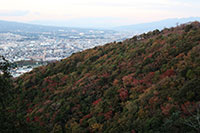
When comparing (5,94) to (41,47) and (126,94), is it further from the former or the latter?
(41,47)

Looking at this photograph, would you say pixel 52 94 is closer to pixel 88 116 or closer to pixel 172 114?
pixel 88 116

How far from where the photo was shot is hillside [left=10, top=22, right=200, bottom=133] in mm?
7148

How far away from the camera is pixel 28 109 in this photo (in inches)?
524

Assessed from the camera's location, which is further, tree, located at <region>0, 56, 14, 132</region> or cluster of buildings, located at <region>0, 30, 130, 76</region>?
cluster of buildings, located at <region>0, 30, 130, 76</region>

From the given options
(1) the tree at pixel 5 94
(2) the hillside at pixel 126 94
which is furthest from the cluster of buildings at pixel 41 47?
(1) the tree at pixel 5 94

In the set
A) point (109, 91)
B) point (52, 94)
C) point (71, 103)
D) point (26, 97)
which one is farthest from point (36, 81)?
point (109, 91)

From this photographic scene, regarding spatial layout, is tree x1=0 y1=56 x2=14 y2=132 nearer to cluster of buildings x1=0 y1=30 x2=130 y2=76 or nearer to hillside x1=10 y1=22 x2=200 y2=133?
hillside x1=10 y1=22 x2=200 y2=133

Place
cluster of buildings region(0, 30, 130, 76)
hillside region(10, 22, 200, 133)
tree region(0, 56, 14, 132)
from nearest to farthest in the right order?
tree region(0, 56, 14, 132)
hillside region(10, 22, 200, 133)
cluster of buildings region(0, 30, 130, 76)

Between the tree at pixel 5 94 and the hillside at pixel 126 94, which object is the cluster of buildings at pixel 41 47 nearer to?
the hillside at pixel 126 94

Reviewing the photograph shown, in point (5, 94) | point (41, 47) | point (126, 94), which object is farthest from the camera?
point (41, 47)

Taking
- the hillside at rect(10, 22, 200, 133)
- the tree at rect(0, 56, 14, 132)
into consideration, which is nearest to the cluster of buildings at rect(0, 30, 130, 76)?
the hillside at rect(10, 22, 200, 133)

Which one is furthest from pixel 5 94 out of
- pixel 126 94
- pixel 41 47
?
pixel 41 47

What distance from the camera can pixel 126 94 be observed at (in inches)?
388

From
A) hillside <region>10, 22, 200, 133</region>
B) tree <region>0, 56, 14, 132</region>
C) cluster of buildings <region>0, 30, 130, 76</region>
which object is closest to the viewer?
tree <region>0, 56, 14, 132</region>
